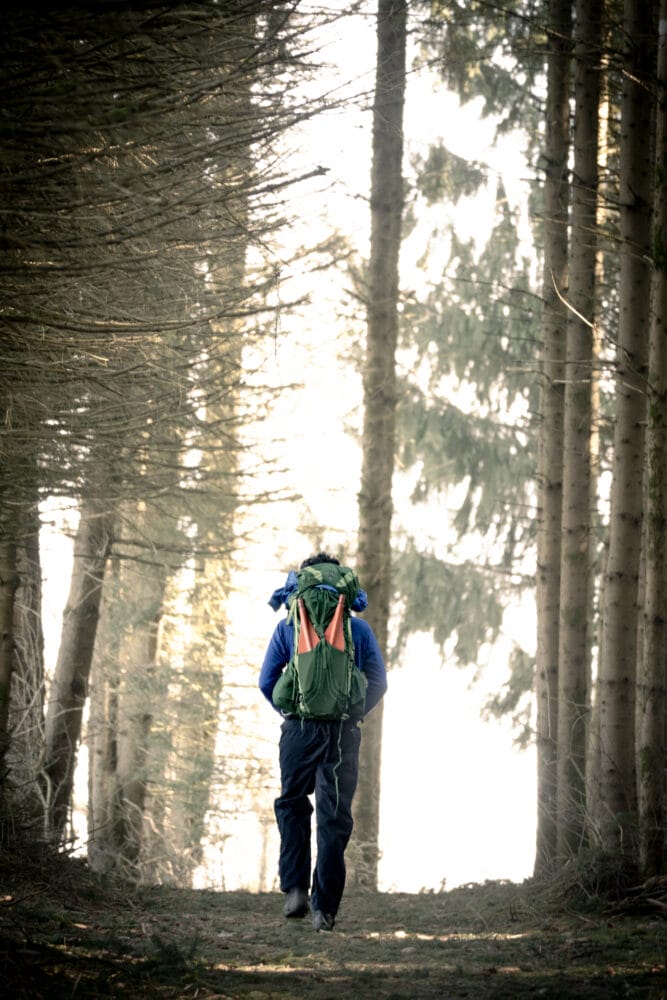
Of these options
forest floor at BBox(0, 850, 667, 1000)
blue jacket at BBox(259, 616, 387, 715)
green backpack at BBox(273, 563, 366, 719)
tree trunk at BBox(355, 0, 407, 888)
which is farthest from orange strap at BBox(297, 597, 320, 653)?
tree trunk at BBox(355, 0, 407, 888)

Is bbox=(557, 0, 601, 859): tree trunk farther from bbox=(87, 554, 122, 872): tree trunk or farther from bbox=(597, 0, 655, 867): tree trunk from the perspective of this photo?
bbox=(87, 554, 122, 872): tree trunk

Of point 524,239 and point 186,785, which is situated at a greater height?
point 524,239

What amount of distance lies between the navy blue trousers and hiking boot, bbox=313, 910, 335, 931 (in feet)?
0.11

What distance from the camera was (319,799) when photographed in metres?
6.10

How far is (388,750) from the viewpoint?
2573 centimetres

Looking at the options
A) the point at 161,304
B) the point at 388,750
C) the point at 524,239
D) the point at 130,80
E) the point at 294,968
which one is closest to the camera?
the point at 130,80

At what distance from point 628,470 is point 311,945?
3.78 m

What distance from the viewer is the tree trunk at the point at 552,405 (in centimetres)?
1009

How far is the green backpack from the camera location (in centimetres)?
594

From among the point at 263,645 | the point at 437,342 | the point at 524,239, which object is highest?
the point at 524,239

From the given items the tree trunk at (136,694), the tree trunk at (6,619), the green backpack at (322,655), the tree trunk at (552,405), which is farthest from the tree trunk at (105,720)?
the green backpack at (322,655)

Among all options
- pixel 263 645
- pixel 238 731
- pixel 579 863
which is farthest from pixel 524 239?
pixel 579 863

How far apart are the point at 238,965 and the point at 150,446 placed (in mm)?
4118

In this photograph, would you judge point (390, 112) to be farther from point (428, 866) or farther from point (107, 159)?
point (428, 866)
